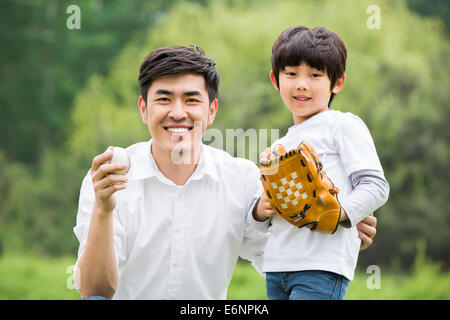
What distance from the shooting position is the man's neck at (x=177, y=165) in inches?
113

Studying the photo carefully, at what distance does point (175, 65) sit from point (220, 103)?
8.15 meters

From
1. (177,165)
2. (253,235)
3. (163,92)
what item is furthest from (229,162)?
(163,92)

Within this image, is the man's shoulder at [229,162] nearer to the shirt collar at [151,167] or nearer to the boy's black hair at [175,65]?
the shirt collar at [151,167]

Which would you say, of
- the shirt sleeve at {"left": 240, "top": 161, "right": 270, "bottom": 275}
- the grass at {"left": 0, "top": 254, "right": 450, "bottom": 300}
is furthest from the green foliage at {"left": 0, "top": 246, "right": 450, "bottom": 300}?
the shirt sleeve at {"left": 240, "top": 161, "right": 270, "bottom": 275}

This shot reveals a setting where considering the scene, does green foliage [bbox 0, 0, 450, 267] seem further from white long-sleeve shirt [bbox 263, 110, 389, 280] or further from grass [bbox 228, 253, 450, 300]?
white long-sleeve shirt [bbox 263, 110, 389, 280]

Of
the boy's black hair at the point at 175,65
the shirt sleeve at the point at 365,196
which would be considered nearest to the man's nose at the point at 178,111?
the boy's black hair at the point at 175,65

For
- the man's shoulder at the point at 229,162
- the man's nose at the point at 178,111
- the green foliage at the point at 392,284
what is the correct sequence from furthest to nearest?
the green foliage at the point at 392,284 → the man's shoulder at the point at 229,162 → the man's nose at the point at 178,111

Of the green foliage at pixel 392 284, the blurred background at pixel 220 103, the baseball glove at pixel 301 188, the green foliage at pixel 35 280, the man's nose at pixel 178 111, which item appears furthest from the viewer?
the blurred background at pixel 220 103

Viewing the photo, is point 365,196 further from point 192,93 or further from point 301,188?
point 192,93

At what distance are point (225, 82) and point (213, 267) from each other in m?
8.56

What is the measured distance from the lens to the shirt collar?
112 inches

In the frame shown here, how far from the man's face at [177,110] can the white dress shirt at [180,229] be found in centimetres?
21

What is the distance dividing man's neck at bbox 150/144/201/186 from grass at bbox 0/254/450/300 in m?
5.27

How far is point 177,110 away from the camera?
2.67 metres
